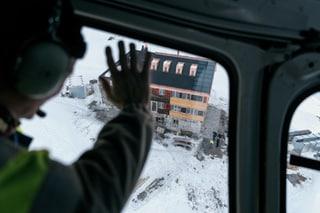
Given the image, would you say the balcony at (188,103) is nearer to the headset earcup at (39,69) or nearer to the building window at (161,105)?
the building window at (161,105)

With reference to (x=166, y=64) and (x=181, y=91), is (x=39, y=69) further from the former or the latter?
(x=181, y=91)

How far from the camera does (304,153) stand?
79.4 inches

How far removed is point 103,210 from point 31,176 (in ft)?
0.60

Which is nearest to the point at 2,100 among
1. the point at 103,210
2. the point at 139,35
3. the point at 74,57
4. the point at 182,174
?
the point at 74,57

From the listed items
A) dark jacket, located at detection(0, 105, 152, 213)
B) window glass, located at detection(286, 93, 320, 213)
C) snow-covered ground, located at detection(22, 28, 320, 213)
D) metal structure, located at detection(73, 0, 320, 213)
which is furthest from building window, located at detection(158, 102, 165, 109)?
dark jacket, located at detection(0, 105, 152, 213)

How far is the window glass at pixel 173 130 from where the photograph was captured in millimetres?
1689

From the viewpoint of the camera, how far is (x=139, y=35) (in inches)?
62.1

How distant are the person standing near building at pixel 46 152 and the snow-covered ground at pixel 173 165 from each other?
0.65 meters

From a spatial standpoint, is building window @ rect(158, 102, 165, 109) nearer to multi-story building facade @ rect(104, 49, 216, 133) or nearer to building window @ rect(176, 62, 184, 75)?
multi-story building facade @ rect(104, 49, 216, 133)

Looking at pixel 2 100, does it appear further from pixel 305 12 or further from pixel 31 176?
pixel 305 12

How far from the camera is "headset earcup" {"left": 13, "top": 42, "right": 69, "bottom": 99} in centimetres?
83

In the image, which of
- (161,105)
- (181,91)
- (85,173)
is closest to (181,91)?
(181,91)

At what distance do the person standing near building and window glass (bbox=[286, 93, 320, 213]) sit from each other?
3.74 feet

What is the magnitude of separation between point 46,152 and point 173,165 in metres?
1.14
